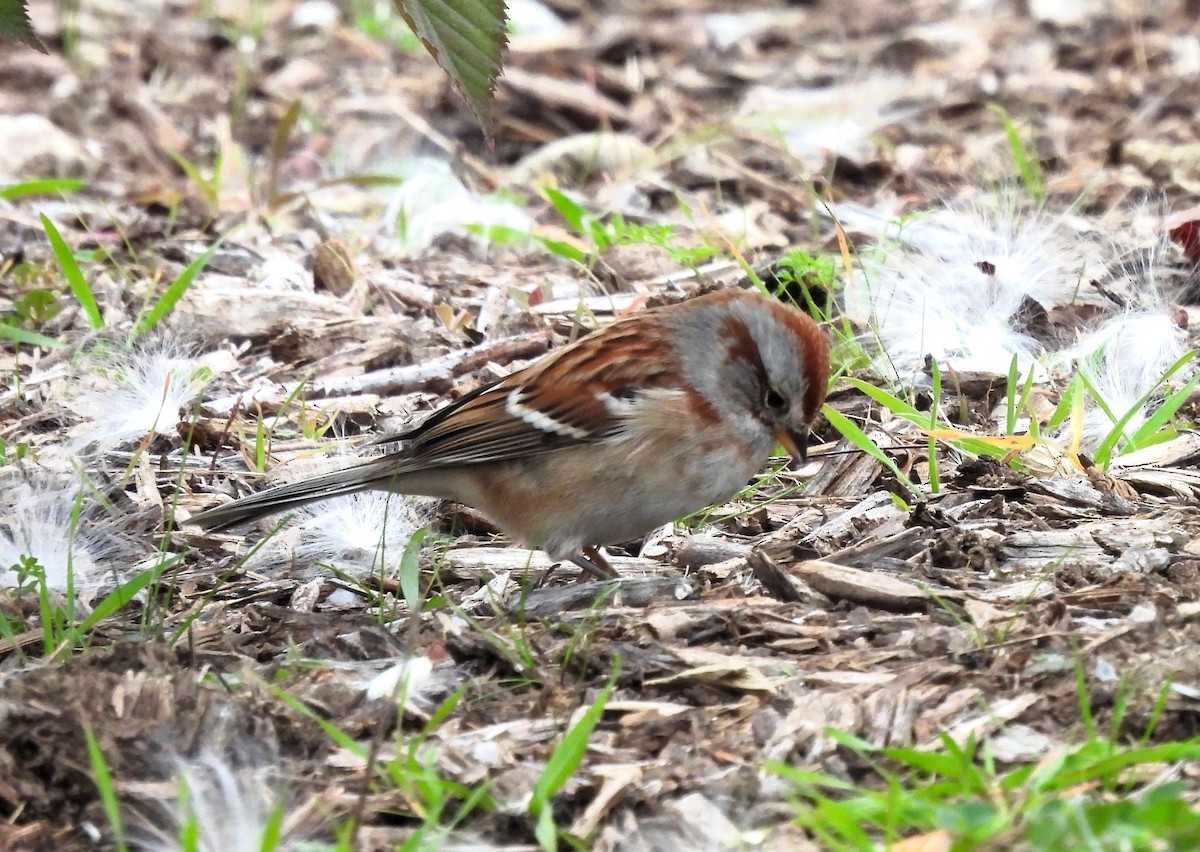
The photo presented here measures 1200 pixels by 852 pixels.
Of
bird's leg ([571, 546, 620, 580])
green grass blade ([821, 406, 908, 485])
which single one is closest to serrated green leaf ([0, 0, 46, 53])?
bird's leg ([571, 546, 620, 580])

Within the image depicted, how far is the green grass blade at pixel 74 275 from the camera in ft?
18.2

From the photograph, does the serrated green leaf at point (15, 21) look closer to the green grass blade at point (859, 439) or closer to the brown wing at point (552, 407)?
the brown wing at point (552, 407)

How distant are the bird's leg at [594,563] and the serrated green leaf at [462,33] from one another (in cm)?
168

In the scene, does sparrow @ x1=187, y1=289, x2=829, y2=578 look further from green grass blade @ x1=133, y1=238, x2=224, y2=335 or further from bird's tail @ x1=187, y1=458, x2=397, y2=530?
green grass blade @ x1=133, y1=238, x2=224, y2=335

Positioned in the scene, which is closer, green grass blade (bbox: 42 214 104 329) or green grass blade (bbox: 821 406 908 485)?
green grass blade (bbox: 821 406 908 485)

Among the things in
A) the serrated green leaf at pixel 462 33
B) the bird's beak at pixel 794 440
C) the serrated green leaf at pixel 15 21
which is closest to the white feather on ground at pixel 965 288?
the bird's beak at pixel 794 440

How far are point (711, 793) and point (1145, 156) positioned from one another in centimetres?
546

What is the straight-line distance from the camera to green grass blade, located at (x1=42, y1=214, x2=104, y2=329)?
5.54m

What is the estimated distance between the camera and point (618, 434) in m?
4.54

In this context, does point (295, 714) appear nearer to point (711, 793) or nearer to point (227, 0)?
point (711, 793)

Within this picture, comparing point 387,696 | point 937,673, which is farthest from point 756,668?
point 387,696

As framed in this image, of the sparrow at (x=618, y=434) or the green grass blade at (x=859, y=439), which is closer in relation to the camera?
the sparrow at (x=618, y=434)

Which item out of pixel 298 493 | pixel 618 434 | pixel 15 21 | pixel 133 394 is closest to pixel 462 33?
pixel 15 21

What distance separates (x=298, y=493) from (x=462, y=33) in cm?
179
